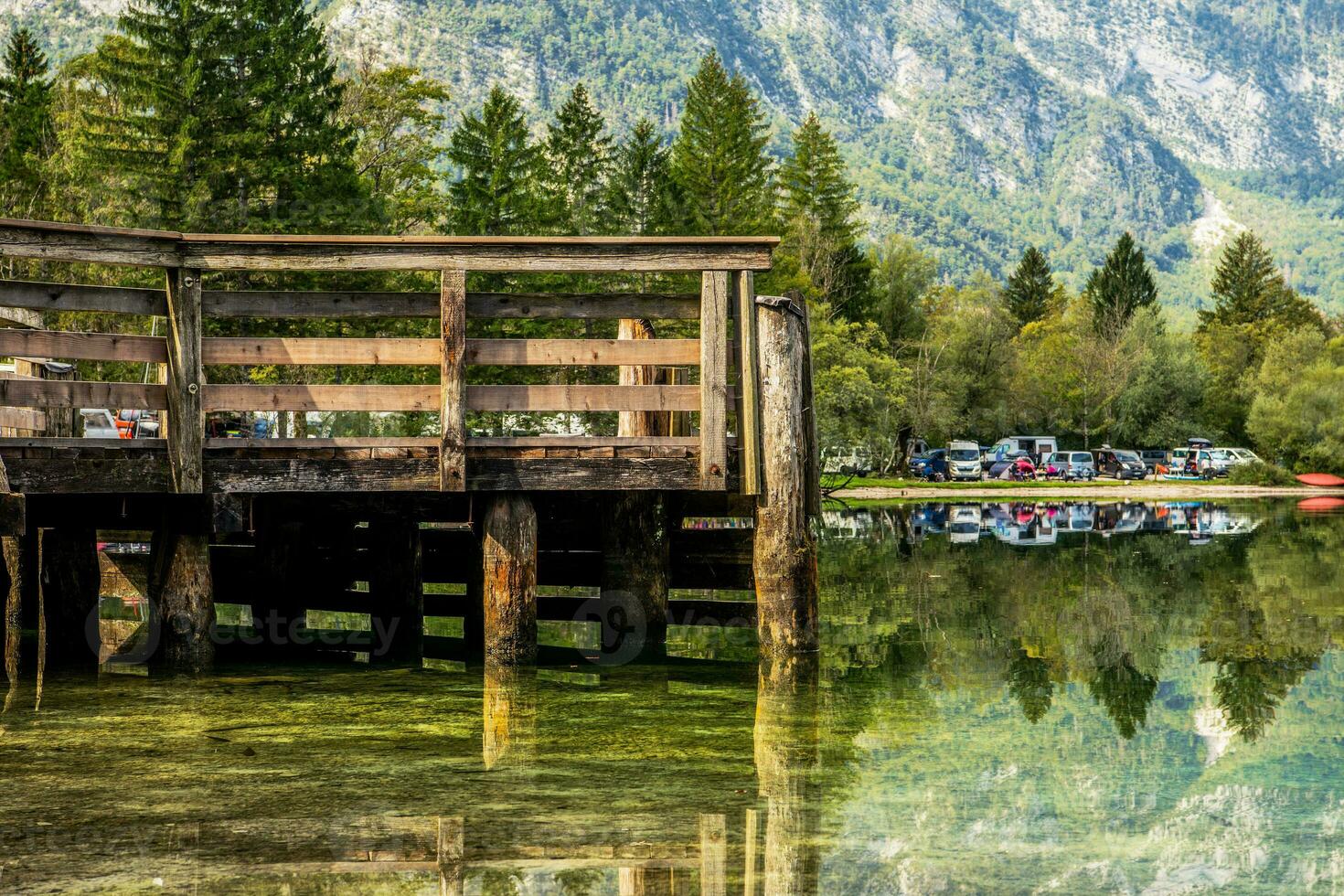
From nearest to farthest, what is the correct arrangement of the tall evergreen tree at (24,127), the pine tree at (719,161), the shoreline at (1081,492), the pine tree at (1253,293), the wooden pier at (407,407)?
the wooden pier at (407,407) → the shoreline at (1081,492) → the tall evergreen tree at (24,127) → the pine tree at (719,161) → the pine tree at (1253,293)

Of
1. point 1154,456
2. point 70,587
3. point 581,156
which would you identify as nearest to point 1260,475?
point 1154,456

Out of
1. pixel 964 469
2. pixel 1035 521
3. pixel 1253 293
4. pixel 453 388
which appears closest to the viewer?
pixel 453 388

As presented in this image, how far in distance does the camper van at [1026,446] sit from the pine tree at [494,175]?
35490 mm

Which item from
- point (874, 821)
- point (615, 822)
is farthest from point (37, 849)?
point (874, 821)

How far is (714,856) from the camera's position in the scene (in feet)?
21.6

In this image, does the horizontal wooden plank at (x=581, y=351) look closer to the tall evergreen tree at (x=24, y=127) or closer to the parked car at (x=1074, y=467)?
the tall evergreen tree at (x=24, y=127)

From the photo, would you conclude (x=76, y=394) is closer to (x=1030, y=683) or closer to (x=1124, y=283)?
(x=1030, y=683)

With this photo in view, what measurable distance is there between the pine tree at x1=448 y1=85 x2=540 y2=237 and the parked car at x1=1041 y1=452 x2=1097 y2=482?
100ft

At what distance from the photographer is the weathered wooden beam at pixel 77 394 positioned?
35.9 ft

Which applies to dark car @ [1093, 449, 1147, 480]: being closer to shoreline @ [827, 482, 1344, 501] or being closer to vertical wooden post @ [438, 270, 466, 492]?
shoreline @ [827, 482, 1344, 501]

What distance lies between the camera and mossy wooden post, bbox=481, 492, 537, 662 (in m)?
11.9

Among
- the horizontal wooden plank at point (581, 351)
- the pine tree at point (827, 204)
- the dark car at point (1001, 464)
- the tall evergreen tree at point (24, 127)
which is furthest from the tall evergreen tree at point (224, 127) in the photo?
the pine tree at point (827, 204)

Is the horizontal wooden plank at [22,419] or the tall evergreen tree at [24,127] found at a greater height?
the tall evergreen tree at [24,127]

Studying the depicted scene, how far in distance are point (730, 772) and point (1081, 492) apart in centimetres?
5444
